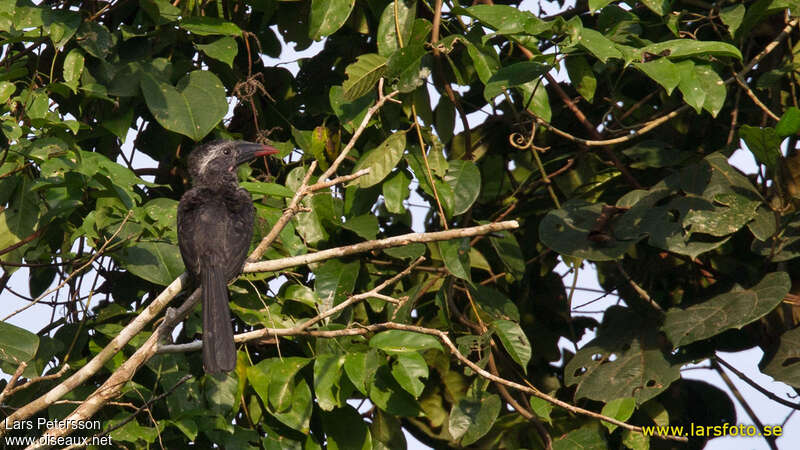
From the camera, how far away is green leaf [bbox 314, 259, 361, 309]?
336 cm

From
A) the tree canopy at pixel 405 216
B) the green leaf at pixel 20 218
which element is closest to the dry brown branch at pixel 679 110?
the tree canopy at pixel 405 216

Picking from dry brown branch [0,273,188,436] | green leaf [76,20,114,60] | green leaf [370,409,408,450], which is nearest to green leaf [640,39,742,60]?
green leaf [370,409,408,450]

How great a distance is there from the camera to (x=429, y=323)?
12.4 feet

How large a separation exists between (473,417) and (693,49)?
1496mm

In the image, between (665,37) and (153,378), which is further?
(665,37)

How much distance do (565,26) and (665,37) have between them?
95 cm

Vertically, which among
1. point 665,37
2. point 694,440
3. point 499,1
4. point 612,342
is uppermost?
point 499,1

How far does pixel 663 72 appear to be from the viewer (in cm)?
284

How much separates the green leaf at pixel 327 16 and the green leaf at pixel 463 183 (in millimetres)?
689

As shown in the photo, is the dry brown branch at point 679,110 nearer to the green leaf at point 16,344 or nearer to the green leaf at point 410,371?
the green leaf at point 410,371

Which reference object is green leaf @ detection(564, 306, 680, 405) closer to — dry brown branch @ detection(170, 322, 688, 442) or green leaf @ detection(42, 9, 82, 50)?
dry brown branch @ detection(170, 322, 688, 442)

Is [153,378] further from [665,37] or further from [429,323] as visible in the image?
[665,37]

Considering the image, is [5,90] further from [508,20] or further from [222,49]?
[508,20]

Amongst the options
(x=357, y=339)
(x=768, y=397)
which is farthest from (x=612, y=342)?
(x=357, y=339)
